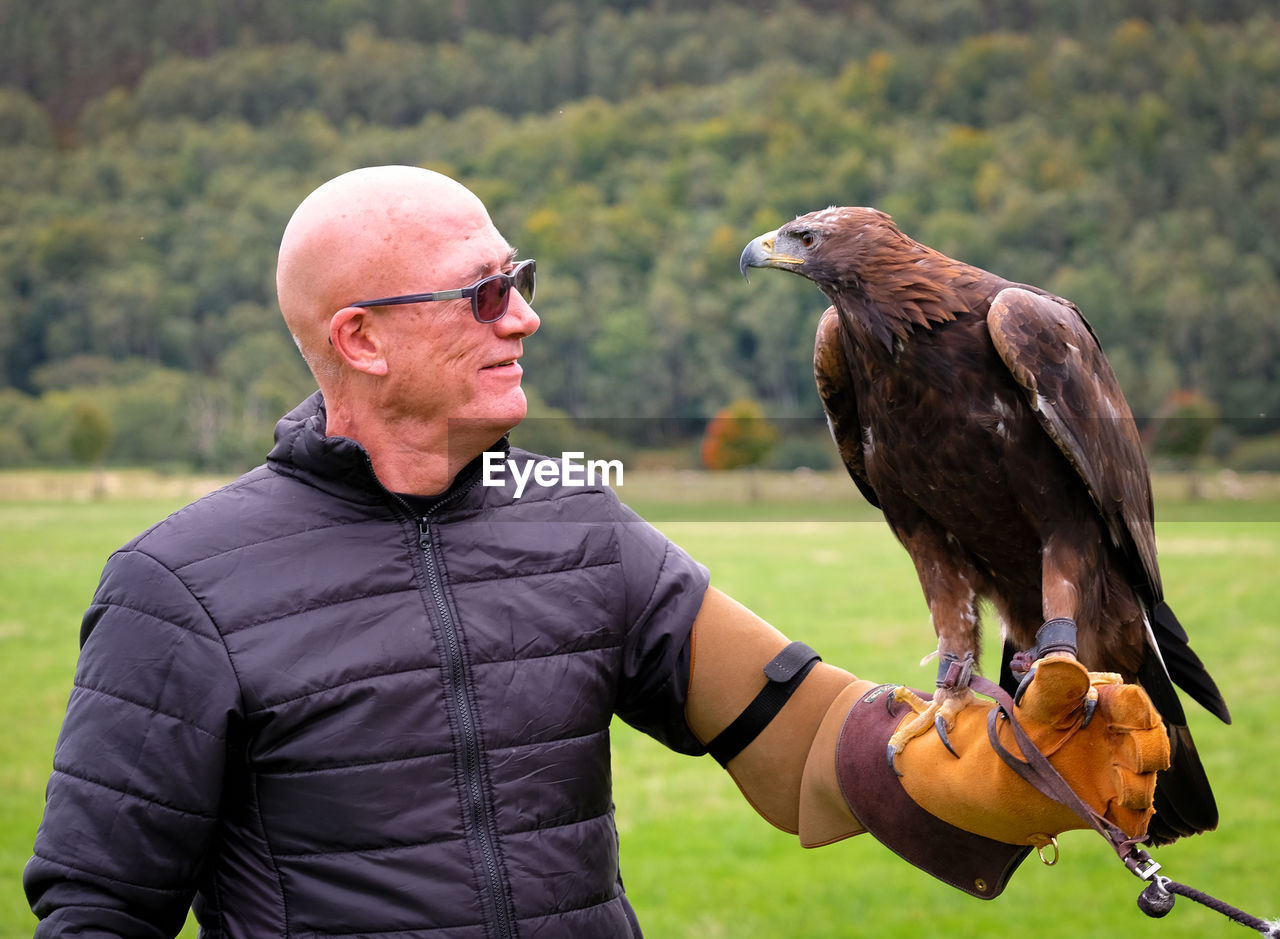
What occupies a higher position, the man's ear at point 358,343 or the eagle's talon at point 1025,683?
the man's ear at point 358,343

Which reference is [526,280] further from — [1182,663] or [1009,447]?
[1182,663]

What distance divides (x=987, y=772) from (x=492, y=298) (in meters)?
1.16

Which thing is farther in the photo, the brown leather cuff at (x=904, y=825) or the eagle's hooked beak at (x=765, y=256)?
the eagle's hooked beak at (x=765, y=256)

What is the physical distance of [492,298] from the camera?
2.01 metres

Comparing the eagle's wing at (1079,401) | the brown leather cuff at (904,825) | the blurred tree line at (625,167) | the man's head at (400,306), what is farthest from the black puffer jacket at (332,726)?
the blurred tree line at (625,167)

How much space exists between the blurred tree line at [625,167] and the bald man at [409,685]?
41727mm

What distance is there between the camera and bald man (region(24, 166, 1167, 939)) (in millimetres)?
1806

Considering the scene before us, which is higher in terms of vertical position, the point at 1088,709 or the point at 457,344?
the point at 457,344

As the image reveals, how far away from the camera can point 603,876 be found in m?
2.06

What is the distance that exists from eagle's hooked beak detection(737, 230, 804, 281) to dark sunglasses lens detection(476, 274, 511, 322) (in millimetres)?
764

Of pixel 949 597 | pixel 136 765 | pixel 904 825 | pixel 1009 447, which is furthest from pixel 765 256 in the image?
pixel 136 765

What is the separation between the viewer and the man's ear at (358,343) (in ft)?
6.54

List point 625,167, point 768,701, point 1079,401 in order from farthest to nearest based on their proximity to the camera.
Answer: point 625,167
point 1079,401
point 768,701

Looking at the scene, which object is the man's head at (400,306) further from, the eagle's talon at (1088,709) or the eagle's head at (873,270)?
the eagle's talon at (1088,709)
